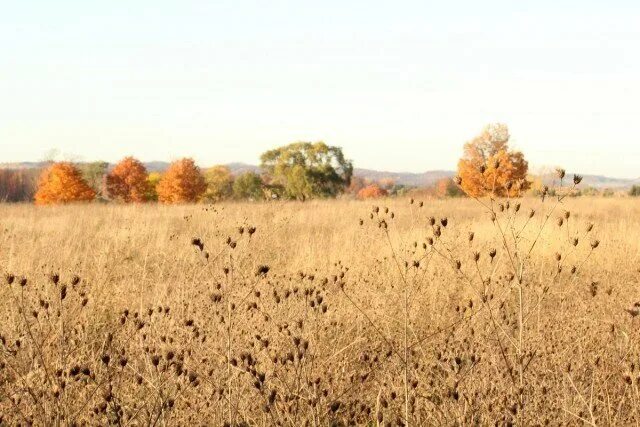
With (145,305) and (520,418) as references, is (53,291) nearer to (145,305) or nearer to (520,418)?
(145,305)

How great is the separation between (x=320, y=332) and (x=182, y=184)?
1545 inches

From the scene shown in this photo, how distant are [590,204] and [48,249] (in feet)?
54.4

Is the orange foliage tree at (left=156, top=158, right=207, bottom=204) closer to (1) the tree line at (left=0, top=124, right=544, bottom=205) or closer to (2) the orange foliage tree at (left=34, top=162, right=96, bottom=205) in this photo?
(1) the tree line at (left=0, top=124, right=544, bottom=205)

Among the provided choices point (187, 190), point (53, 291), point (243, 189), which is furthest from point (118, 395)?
point (243, 189)

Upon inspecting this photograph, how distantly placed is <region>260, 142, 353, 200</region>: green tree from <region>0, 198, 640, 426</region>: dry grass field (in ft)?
150

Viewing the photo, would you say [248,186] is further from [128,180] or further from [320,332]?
[320,332]

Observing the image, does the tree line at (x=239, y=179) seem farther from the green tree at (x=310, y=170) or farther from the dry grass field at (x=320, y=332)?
the dry grass field at (x=320, y=332)

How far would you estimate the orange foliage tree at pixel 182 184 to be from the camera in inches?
1662

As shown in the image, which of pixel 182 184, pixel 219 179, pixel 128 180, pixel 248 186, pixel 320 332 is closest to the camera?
pixel 320 332

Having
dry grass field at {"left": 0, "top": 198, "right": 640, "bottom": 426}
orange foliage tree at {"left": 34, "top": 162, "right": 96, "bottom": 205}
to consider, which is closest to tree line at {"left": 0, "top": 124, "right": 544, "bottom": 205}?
orange foliage tree at {"left": 34, "top": 162, "right": 96, "bottom": 205}

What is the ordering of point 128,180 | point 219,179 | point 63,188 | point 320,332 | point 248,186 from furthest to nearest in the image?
point 219,179 → point 248,186 → point 128,180 → point 63,188 → point 320,332

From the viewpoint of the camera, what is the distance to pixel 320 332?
455 centimetres

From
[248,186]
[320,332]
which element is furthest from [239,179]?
[320,332]

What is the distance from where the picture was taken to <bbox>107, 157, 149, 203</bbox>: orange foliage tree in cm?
5086
